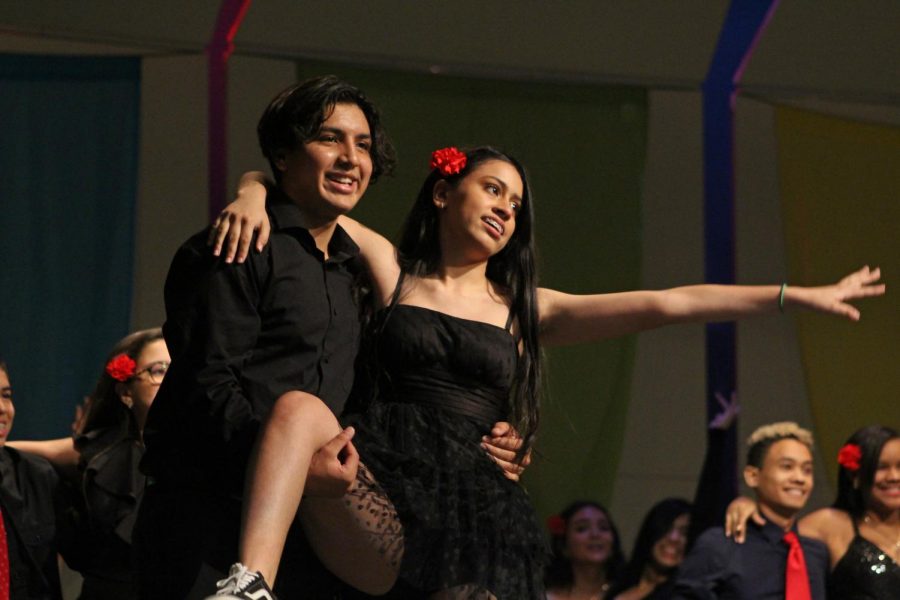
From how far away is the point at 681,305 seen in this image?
11.0 feet

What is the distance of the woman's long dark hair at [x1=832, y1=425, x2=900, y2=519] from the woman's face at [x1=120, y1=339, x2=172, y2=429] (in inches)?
110

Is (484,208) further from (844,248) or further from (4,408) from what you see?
(844,248)

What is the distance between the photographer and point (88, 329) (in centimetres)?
677

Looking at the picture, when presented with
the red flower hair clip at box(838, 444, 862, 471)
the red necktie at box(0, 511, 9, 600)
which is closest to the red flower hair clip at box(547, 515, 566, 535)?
the red flower hair clip at box(838, 444, 862, 471)

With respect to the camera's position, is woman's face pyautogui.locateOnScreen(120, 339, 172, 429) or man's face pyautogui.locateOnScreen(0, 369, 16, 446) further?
woman's face pyautogui.locateOnScreen(120, 339, 172, 429)

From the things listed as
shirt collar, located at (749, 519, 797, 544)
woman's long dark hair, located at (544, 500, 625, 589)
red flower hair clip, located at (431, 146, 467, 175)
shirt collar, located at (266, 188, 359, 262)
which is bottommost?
woman's long dark hair, located at (544, 500, 625, 589)

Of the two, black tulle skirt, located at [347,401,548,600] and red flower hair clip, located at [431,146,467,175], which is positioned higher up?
red flower hair clip, located at [431,146,467,175]

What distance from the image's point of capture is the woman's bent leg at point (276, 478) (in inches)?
102

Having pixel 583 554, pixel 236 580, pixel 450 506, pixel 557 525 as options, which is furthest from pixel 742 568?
pixel 236 580

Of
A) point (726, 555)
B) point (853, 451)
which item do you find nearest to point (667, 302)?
point (726, 555)

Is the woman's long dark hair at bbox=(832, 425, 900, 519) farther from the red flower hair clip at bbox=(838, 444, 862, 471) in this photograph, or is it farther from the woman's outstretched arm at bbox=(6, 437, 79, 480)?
the woman's outstretched arm at bbox=(6, 437, 79, 480)

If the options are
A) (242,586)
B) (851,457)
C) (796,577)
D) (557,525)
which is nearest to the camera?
(242,586)

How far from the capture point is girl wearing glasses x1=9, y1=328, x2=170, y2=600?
4277 millimetres

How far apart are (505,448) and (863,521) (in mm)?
2690
